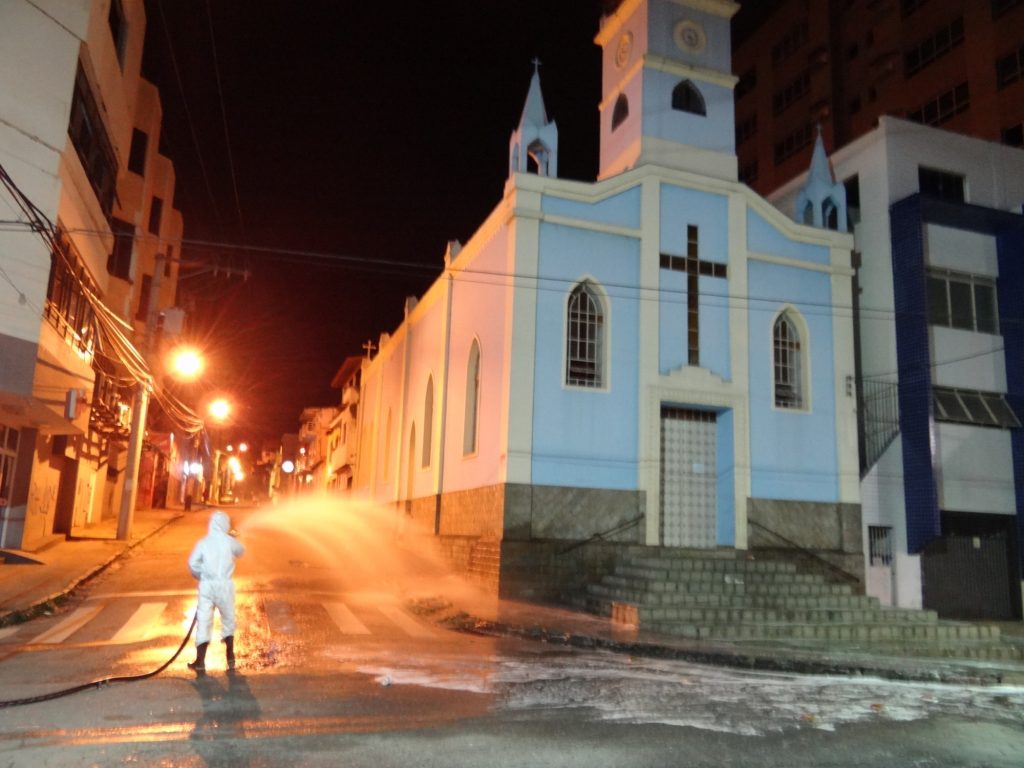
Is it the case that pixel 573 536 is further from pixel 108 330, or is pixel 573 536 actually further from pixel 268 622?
pixel 108 330

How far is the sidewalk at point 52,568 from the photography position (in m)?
13.1

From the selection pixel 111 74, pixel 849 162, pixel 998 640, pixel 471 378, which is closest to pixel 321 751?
pixel 998 640

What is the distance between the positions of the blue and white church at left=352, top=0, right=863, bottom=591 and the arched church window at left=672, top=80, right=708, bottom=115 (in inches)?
2.8

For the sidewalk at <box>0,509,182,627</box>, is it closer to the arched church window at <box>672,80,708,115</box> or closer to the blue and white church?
the blue and white church

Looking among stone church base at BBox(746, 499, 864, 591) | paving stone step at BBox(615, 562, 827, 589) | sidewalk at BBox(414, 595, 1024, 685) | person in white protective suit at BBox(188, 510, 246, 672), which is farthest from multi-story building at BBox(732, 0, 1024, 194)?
person in white protective suit at BBox(188, 510, 246, 672)

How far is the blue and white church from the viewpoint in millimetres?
17703

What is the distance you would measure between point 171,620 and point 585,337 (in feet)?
33.5

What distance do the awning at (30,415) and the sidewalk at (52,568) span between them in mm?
2940

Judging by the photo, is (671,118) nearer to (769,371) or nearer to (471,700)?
(769,371)

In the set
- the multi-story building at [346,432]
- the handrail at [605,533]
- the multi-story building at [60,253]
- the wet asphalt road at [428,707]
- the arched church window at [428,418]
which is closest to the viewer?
the wet asphalt road at [428,707]

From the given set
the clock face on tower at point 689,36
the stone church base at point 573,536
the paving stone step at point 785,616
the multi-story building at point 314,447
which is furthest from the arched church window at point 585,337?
the multi-story building at point 314,447

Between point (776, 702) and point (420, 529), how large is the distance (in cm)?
1634

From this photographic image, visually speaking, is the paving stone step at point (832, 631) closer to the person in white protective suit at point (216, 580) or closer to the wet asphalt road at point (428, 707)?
the wet asphalt road at point (428, 707)

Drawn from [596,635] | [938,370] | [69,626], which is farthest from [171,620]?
[938,370]
